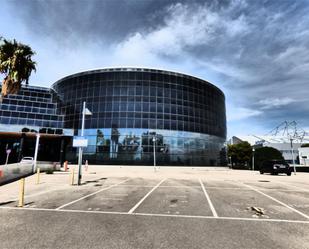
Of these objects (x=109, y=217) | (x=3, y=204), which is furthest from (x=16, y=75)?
(x=109, y=217)

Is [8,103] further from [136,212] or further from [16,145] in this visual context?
[136,212]

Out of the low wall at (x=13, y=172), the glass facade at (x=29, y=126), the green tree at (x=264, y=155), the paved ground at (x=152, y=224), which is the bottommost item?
the paved ground at (x=152, y=224)

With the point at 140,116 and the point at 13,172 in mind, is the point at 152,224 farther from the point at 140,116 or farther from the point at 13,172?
the point at 140,116

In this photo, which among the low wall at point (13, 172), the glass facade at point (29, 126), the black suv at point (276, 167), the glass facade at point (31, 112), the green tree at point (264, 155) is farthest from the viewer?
the green tree at point (264, 155)

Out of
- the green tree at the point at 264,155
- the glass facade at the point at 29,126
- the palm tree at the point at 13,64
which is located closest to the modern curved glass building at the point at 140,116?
the glass facade at the point at 29,126

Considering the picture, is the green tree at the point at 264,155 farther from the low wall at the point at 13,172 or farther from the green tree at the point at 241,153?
the low wall at the point at 13,172

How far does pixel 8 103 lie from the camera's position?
5375 centimetres

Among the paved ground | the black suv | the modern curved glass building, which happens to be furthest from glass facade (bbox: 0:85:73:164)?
the paved ground

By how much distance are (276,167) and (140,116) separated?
30.4 metres

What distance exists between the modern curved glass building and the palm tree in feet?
103

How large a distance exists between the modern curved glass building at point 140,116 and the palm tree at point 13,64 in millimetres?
31366

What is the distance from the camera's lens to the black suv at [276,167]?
104ft

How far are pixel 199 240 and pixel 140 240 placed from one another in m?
1.47

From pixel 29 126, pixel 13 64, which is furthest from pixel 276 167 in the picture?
pixel 29 126
